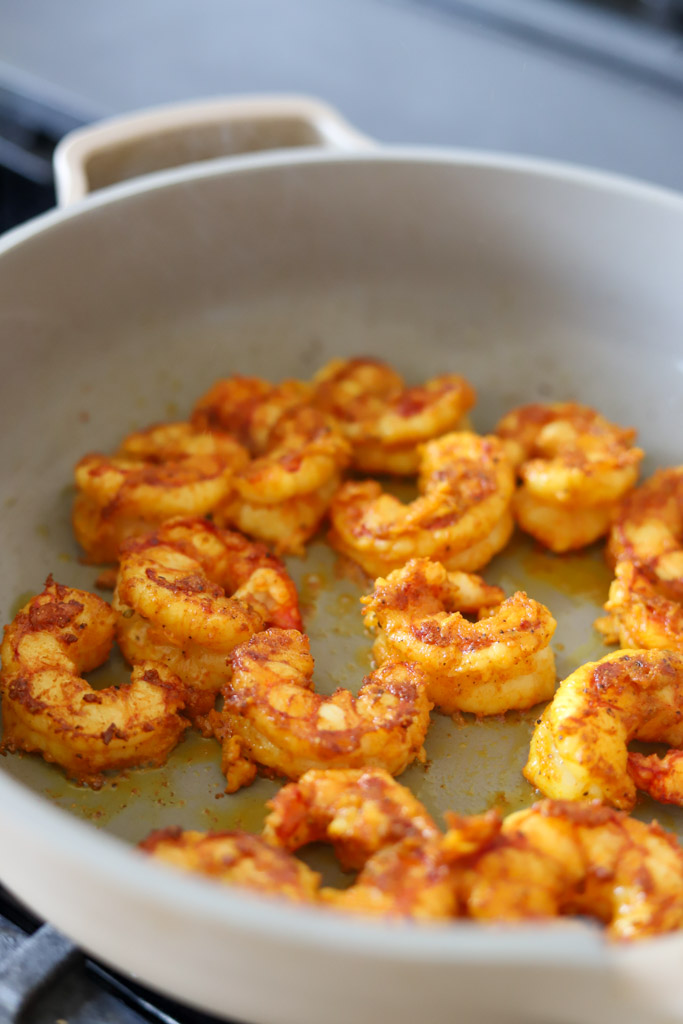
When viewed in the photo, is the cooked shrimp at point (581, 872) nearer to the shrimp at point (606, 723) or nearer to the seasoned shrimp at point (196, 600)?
the shrimp at point (606, 723)

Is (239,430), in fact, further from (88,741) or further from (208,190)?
(88,741)

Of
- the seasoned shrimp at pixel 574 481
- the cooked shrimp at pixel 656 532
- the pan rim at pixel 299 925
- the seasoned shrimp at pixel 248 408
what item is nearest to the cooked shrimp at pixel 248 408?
the seasoned shrimp at pixel 248 408

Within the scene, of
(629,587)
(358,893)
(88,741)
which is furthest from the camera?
(629,587)

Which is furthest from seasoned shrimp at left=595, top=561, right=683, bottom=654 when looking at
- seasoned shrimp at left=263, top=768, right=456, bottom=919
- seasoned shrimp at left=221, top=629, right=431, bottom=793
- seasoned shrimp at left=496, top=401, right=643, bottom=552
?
seasoned shrimp at left=263, top=768, right=456, bottom=919

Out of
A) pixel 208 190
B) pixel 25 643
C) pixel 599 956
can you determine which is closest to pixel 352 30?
pixel 208 190

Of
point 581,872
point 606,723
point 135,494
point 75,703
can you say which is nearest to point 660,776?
point 606,723

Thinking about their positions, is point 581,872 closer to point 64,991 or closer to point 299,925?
point 299,925
